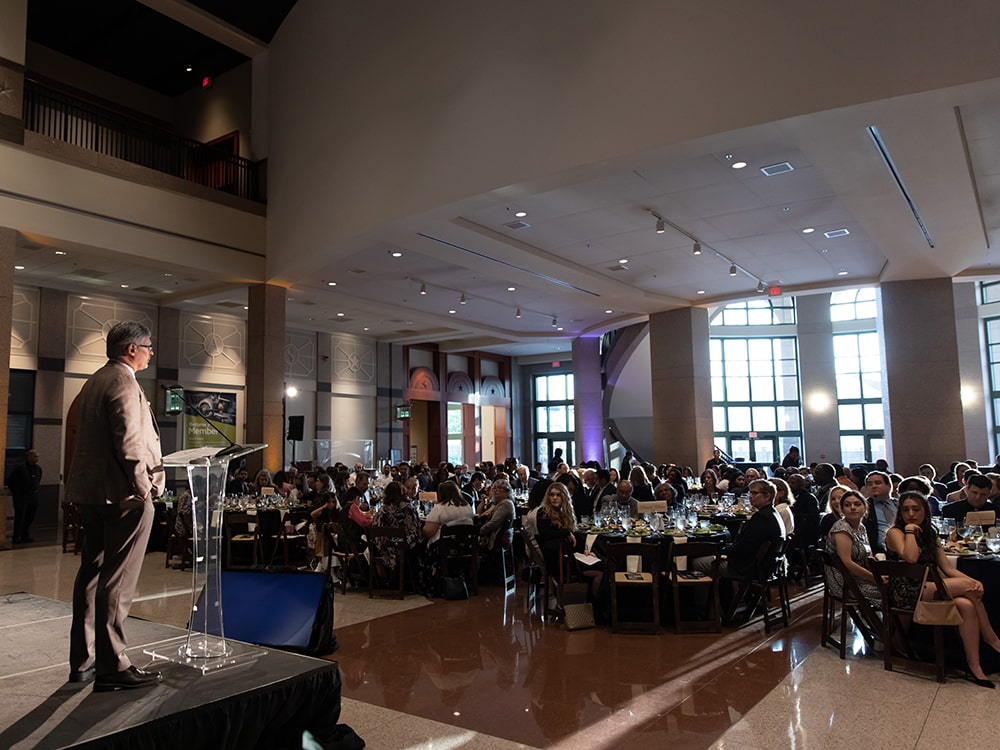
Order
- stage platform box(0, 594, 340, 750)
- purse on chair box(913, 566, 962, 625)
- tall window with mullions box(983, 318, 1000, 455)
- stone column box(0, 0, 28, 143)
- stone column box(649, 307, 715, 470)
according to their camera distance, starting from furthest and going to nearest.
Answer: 1. tall window with mullions box(983, 318, 1000, 455)
2. stone column box(649, 307, 715, 470)
3. stone column box(0, 0, 28, 143)
4. purse on chair box(913, 566, 962, 625)
5. stage platform box(0, 594, 340, 750)

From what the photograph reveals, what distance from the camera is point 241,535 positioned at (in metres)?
9.66

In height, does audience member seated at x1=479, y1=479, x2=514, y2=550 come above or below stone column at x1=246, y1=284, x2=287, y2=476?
below

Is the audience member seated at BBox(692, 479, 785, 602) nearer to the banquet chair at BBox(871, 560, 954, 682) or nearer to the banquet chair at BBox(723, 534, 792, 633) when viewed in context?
the banquet chair at BBox(723, 534, 792, 633)

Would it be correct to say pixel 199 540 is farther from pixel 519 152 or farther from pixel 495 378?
pixel 495 378

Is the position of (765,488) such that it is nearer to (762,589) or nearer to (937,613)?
(762,589)

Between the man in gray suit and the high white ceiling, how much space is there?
5.80 m

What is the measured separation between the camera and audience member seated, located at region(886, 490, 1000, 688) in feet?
14.9

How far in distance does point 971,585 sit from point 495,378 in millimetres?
22833

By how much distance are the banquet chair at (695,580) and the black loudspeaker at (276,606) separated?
2.79 m

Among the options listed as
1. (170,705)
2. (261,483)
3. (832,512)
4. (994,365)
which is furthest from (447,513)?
(994,365)

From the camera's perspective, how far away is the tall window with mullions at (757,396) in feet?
86.9

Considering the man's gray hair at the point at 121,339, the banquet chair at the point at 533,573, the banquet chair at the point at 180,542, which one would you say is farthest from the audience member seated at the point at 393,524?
the man's gray hair at the point at 121,339

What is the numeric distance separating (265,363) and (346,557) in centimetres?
684

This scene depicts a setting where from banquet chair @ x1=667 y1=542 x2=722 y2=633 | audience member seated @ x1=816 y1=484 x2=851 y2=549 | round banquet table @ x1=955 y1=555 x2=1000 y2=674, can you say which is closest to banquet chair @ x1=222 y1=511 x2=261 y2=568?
banquet chair @ x1=667 y1=542 x2=722 y2=633
